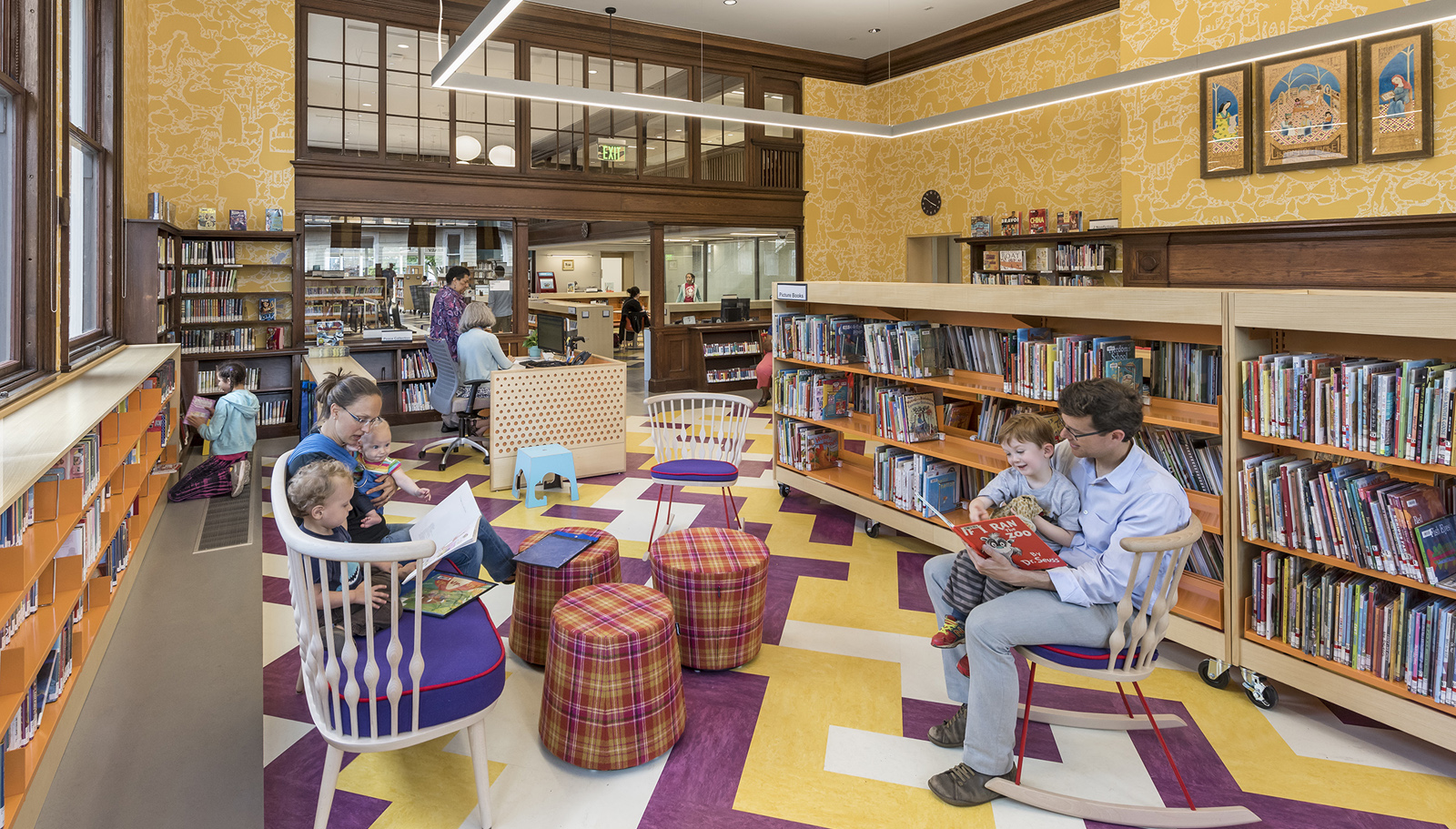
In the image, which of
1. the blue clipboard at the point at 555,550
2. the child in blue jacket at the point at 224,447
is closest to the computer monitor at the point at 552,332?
the child in blue jacket at the point at 224,447

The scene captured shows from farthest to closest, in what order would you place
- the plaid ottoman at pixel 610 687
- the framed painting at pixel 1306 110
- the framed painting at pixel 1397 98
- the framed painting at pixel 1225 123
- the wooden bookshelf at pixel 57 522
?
1. the framed painting at pixel 1225 123
2. the framed painting at pixel 1306 110
3. the framed painting at pixel 1397 98
4. the plaid ottoman at pixel 610 687
5. the wooden bookshelf at pixel 57 522

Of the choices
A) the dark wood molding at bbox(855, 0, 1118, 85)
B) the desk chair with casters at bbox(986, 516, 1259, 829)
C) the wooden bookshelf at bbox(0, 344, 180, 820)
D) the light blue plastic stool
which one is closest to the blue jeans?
the wooden bookshelf at bbox(0, 344, 180, 820)

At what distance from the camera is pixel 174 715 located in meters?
2.79

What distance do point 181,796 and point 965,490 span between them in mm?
3578

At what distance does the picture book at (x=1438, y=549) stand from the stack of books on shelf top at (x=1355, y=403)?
20 centimetres

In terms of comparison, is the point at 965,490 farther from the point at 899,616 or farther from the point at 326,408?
the point at 326,408

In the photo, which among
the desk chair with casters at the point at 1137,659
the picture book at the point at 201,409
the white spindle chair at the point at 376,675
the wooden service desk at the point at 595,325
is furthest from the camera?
the wooden service desk at the point at 595,325

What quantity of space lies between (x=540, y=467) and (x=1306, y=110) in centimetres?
663

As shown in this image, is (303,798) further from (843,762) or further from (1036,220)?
(1036,220)

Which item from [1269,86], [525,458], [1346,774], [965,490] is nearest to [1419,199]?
[1269,86]

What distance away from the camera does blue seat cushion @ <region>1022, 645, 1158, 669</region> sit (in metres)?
2.25

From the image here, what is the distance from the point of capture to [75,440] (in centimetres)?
237

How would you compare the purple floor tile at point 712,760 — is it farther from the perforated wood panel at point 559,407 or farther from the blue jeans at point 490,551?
the perforated wood panel at point 559,407

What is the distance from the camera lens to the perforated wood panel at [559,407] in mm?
5734
